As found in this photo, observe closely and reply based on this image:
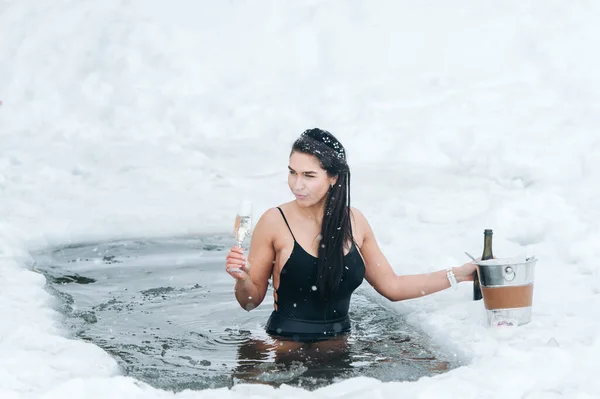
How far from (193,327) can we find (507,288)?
2.17 meters

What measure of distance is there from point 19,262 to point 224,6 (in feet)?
26.1

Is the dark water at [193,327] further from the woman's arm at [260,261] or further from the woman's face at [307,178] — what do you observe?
the woman's face at [307,178]

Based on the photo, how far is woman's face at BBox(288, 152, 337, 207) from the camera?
4.86m

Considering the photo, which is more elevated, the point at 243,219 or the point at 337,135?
the point at 337,135

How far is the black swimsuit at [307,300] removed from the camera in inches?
195

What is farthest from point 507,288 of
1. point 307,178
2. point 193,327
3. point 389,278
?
point 193,327

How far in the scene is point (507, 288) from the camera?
15.6 ft

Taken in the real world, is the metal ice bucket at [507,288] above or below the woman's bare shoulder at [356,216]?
below

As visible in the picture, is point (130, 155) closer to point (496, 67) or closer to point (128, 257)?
point (128, 257)

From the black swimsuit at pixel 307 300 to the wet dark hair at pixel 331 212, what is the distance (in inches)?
2.2

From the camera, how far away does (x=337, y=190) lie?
5.04m

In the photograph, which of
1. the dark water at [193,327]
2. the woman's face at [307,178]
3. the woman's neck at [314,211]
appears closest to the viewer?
Answer: the dark water at [193,327]

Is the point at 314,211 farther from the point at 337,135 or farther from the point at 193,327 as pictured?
the point at 337,135

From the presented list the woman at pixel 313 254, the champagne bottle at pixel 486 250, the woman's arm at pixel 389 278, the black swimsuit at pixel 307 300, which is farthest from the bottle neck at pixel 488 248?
the black swimsuit at pixel 307 300
